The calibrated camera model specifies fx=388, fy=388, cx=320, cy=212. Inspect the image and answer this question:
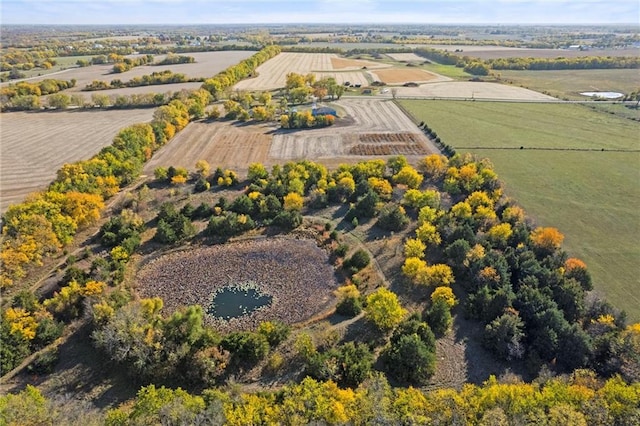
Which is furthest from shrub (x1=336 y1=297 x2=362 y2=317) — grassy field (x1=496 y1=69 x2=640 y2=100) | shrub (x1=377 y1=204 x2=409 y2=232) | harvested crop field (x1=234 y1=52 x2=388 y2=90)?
grassy field (x1=496 y1=69 x2=640 y2=100)

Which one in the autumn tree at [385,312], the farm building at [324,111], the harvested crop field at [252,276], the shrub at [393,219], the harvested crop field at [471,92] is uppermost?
the harvested crop field at [471,92]

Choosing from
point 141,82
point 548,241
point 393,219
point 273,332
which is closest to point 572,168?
point 548,241

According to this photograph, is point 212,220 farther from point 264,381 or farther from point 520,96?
point 520,96

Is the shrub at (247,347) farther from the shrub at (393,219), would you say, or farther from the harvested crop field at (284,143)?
the harvested crop field at (284,143)

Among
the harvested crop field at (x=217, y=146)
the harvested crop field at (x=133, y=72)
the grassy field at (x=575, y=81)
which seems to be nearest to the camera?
the harvested crop field at (x=217, y=146)

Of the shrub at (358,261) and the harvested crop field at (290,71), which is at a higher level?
the harvested crop field at (290,71)

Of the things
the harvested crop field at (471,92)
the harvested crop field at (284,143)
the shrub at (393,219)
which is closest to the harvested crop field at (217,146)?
the harvested crop field at (284,143)
